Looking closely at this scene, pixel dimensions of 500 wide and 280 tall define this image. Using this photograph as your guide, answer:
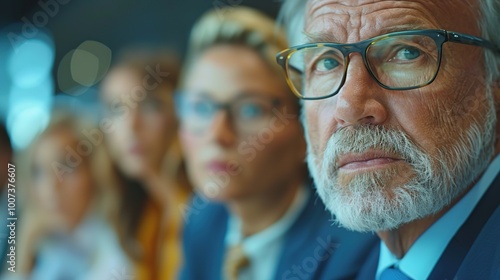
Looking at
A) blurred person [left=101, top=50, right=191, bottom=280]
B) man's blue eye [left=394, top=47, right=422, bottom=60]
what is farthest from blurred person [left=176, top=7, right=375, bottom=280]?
man's blue eye [left=394, top=47, right=422, bottom=60]

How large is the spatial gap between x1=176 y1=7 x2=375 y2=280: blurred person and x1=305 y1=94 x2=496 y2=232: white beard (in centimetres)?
25

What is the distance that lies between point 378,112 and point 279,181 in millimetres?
370

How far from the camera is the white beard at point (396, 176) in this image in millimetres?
658

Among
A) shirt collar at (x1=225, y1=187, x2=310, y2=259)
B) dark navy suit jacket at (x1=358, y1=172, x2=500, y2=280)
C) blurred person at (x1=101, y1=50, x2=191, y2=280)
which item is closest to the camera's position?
dark navy suit jacket at (x1=358, y1=172, x2=500, y2=280)

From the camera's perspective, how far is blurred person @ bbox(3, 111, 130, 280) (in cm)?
126

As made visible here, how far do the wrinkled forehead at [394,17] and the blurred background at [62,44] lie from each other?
1.78 ft

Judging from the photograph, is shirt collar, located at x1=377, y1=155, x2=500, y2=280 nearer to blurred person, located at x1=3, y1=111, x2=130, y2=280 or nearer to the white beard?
the white beard

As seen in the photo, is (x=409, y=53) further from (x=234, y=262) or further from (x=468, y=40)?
(x=234, y=262)

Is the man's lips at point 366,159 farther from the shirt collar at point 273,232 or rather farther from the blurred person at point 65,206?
the blurred person at point 65,206

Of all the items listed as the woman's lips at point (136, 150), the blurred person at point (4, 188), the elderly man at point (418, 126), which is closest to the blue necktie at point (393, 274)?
the elderly man at point (418, 126)

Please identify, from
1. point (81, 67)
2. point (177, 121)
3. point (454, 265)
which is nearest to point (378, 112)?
point (454, 265)

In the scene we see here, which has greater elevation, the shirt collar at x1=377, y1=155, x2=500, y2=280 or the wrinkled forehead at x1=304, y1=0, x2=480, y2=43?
the wrinkled forehead at x1=304, y1=0, x2=480, y2=43

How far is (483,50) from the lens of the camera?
69 centimetres

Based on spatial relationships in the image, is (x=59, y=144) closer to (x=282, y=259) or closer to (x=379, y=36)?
(x=282, y=259)
